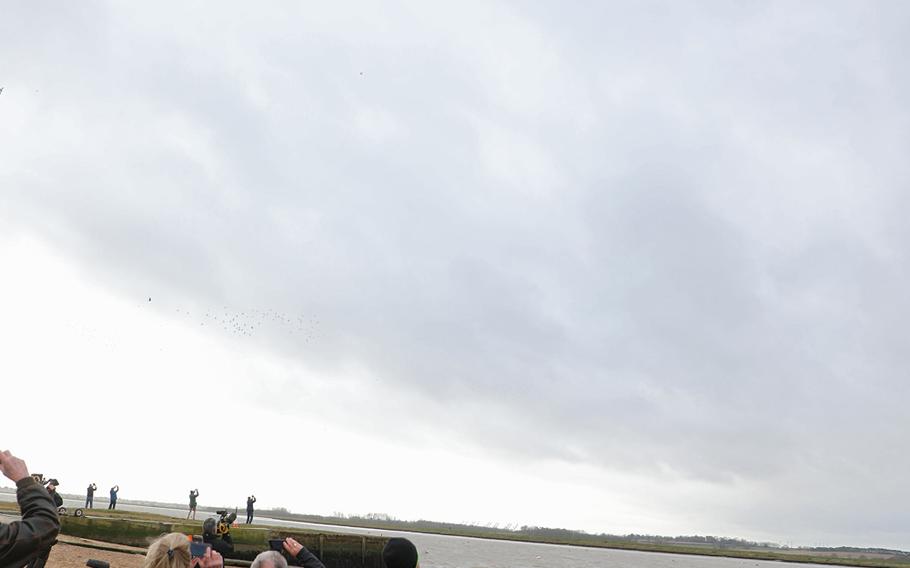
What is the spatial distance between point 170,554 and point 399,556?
1.79m

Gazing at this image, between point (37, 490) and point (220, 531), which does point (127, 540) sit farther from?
point (37, 490)

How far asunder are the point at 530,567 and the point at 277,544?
63.8m

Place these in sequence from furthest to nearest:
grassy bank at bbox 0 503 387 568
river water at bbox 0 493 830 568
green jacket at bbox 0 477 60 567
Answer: river water at bbox 0 493 830 568 < grassy bank at bbox 0 503 387 568 < green jacket at bbox 0 477 60 567

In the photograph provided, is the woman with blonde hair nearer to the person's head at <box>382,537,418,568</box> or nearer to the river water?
the person's head at <box>382,537,418,568</box>

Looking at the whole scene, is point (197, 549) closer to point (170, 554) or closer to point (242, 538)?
point (170, 554)

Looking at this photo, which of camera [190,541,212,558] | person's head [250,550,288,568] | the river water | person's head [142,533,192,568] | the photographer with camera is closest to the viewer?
person's head [142,533,192,568]

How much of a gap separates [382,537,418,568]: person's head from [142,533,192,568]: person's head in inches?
61.3

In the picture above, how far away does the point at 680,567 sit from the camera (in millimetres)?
101062

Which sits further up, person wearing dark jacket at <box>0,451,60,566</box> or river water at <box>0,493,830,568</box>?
person wearing dark jacket at <box>0,451,60,566</box>

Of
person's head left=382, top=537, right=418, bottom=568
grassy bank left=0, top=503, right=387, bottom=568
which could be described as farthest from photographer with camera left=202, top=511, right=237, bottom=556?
grassy bank left=0, top=503, right=387, bottom=568

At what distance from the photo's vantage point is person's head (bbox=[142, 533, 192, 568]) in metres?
4.65

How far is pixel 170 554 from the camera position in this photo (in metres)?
4.70

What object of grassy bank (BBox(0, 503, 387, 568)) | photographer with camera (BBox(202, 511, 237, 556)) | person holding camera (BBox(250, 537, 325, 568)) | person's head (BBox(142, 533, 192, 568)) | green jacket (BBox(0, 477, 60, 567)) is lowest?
grassy bank (BBox(0, 503, 387, 568))

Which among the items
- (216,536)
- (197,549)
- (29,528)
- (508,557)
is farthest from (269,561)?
(508,557)
